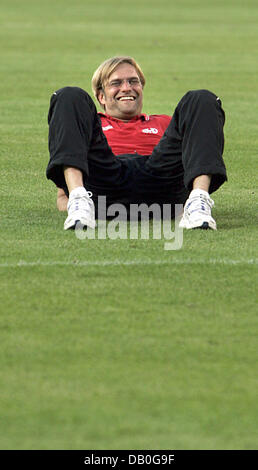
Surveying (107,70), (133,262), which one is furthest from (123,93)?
(133,262)

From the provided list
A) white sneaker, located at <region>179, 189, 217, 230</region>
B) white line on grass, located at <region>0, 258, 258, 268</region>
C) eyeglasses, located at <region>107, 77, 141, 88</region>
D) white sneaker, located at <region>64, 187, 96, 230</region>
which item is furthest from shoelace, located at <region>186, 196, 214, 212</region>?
eyeglasses, located at <region>107, 77, 141, 88</region>

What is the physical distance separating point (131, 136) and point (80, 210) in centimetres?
109

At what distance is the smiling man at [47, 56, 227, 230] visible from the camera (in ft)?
19.3

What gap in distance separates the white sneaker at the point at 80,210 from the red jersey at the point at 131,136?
3.01 feet

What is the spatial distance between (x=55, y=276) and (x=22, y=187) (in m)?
2.75

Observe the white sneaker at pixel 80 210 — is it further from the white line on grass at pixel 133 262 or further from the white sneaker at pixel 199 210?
the white line on grass at pixel 133 262

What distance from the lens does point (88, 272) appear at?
16.4 ft

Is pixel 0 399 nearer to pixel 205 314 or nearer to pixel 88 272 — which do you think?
pixel 205 314

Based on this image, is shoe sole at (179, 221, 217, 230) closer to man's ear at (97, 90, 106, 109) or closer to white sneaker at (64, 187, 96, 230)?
white sneaker at (64, 187, 96, 230)

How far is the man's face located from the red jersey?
0.07 metres

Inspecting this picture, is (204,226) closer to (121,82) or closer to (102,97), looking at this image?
(121,82)

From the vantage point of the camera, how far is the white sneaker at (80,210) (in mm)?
5789

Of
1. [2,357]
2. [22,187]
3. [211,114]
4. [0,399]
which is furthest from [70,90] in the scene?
[0,399]

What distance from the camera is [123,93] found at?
22.2ft
